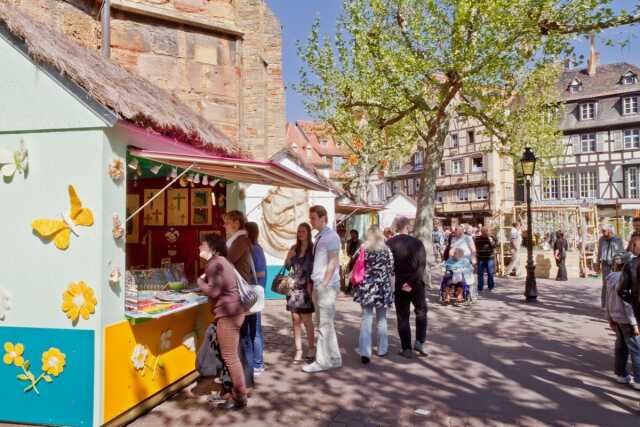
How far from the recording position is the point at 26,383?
14.2 feet

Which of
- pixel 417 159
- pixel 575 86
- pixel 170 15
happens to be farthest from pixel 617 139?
pixel 170 15

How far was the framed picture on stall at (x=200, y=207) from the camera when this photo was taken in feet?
23.9

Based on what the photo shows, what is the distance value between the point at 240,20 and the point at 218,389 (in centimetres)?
969

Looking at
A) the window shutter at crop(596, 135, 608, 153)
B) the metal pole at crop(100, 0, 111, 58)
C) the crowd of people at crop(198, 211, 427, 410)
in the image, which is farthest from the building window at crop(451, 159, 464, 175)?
the crowd of people at crop(198, 211, 427, 410)

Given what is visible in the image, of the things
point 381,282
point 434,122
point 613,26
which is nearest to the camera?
point 381,282

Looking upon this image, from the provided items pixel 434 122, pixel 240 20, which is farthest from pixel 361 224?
pixel 240 20

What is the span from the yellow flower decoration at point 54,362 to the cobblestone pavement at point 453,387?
867 mm

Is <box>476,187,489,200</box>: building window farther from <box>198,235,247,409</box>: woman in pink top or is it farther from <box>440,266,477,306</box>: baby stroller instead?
<box>198,235,247,409</box>: woman in pink top

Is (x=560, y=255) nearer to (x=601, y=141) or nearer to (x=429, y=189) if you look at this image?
(x=429, y=189)

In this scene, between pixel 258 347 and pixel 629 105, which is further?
pixel 629 105

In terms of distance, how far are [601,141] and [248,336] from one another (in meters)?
39.7

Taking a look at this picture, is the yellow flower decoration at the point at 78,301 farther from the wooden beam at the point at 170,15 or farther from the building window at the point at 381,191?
the building window at the point at 381,191

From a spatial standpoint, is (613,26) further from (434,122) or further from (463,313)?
(463,313)

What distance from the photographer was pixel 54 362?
426 cm
